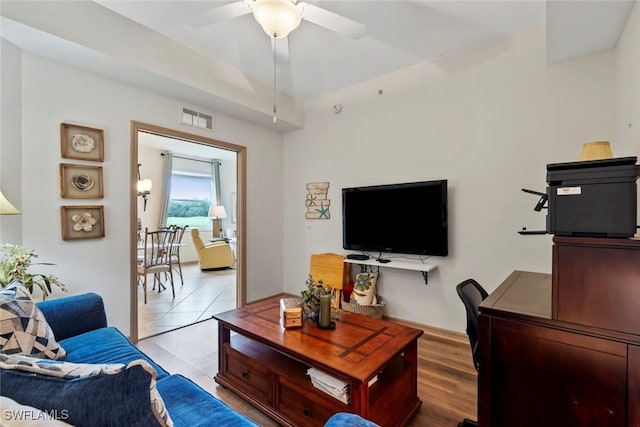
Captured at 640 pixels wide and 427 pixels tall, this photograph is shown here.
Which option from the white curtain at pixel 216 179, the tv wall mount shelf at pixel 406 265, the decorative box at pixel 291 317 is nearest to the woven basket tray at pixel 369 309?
the tv wall mount shelf at pixel 406 265

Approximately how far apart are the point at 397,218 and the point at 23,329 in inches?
119

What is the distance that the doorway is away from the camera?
297 centimetres

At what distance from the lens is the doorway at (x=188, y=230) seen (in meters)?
2.97

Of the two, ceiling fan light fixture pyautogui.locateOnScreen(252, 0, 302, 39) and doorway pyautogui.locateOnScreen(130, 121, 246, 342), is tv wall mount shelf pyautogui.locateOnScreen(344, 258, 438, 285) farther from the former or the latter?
ceiling fan light fixture pyautogui.locateOnScreen(252, 0, 302, 39)

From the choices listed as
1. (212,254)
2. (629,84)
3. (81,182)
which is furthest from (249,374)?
(212,254)

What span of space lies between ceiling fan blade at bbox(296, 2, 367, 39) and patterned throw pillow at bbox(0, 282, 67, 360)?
2.37 meters

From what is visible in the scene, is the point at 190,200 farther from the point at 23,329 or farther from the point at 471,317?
the point at 471,317

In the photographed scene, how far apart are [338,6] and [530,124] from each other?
197 cm

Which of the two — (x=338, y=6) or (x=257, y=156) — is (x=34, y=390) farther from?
(x=257, y=156)

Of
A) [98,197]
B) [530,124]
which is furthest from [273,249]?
[530,124]

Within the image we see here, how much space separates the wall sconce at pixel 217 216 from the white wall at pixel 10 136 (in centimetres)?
561

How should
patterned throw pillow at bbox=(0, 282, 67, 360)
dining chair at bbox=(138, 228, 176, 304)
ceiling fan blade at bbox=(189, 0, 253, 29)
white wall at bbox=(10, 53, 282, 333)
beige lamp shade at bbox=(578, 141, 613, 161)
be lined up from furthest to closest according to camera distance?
dining chair at bbox=(138, 228, 176, 304), white wall at bbox=(10, 53, 282, 333), ceiling fan blade at bbox=(189, 0, 253, 29), beige lamp shade at bbox=(578, 141, 613, 161), patterned throw pillow at bbox=(0, 282, 67, 360)

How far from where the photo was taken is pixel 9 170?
7.38ft

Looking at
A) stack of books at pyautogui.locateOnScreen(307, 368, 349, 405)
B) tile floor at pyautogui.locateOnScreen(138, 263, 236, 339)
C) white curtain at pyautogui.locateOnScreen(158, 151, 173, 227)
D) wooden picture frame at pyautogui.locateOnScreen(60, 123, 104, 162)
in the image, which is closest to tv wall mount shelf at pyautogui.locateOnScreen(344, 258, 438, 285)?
stack of books at pyautogui.locateOnScreen(307, 368, 349, 405)
